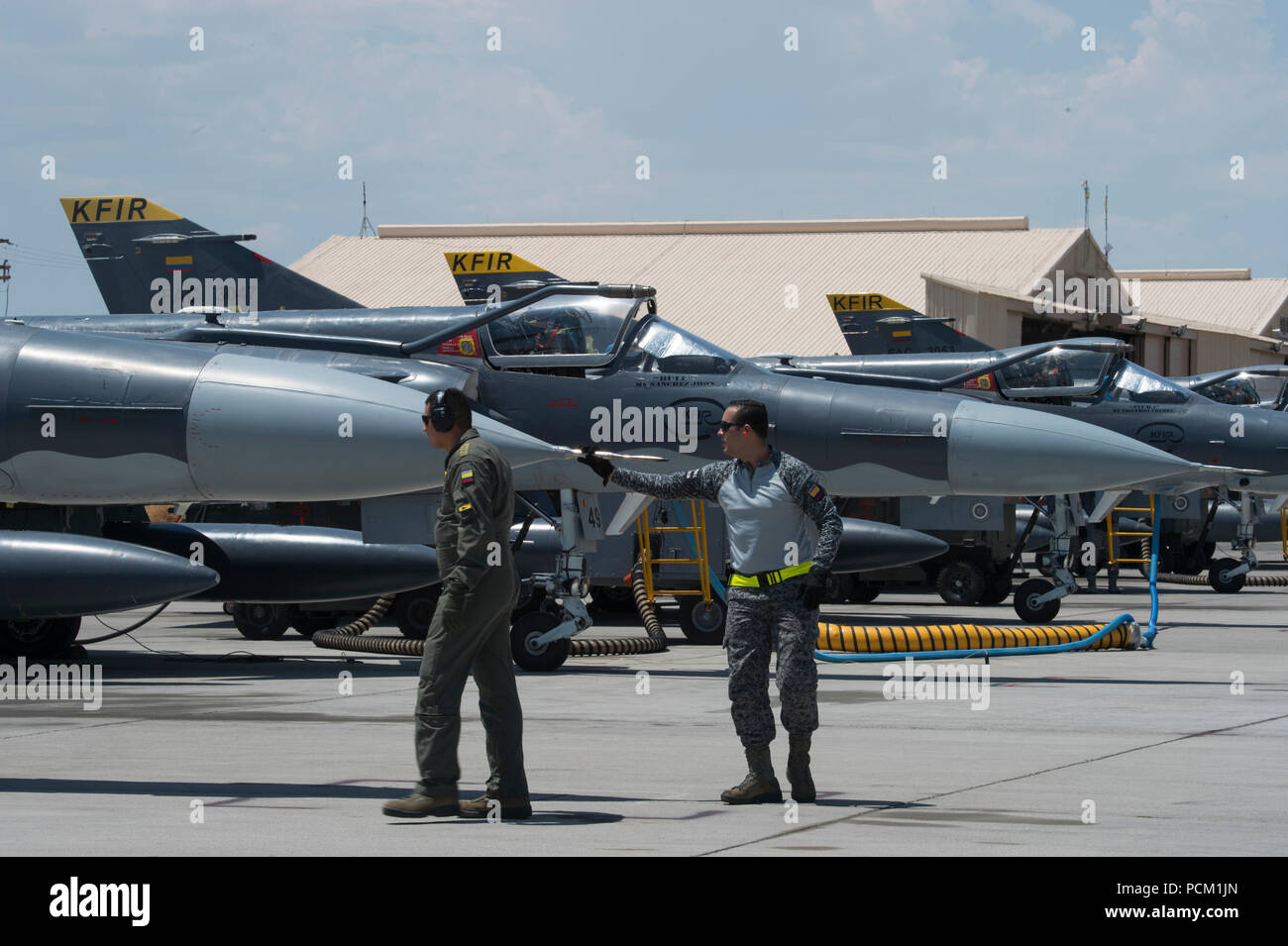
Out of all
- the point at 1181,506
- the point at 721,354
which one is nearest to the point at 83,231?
the point at 721,354

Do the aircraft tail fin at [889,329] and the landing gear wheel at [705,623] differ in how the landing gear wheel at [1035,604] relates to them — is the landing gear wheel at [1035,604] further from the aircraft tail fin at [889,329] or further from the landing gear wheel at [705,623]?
the aircraft tail fin at [889,329]

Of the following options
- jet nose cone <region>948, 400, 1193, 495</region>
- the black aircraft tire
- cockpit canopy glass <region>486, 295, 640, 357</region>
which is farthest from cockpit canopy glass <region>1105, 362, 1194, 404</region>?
cockpit canopy glass <region>486, 295, 640, 357</region>

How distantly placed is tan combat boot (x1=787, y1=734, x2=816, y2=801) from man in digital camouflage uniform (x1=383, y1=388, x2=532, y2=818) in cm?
118

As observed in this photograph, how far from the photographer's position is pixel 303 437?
8.82 meters

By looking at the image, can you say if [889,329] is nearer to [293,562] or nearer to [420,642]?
[420,642]

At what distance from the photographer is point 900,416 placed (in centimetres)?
1348

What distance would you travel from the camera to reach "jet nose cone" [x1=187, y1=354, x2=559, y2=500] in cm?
886

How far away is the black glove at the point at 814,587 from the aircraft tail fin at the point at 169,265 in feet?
36.5

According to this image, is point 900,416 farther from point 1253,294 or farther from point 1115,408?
point 1253,294

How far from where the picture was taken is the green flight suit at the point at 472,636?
662 centimetres

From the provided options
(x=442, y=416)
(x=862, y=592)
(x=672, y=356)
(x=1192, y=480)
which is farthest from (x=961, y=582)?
(x=442, y=416)

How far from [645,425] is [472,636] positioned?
23.0 ft

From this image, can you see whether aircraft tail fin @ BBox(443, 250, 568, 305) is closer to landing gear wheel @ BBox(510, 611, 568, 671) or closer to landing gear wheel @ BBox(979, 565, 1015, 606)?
landing gear wheel @ BBox(510, 611, 568, 671)

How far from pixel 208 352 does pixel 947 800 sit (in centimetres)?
510
